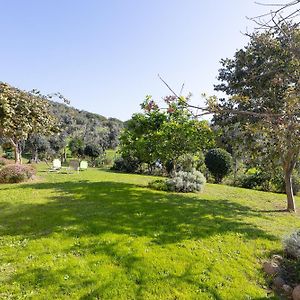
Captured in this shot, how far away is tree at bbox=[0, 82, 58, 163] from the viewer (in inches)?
727

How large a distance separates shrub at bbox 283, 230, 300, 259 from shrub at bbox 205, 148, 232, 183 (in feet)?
54.3

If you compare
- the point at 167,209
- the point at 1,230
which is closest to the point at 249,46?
the point at 167,209

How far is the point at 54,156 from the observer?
51094 millimetres

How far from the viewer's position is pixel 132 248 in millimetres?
7641

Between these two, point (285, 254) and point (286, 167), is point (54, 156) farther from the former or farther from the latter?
point (285, 254)

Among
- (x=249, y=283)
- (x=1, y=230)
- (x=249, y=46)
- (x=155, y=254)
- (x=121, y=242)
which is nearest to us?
(x=249, y=283)

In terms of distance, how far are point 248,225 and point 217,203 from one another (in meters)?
3.51

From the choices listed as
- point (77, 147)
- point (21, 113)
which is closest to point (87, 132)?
point (77, 147)

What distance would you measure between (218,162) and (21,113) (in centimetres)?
1610

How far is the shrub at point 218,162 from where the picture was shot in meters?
25.0

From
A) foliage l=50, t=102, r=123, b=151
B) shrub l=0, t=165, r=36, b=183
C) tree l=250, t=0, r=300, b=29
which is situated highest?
foliage l=50, t=102, r=123, b=151

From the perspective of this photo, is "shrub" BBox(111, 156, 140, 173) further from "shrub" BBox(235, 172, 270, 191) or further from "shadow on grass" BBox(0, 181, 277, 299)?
"shadow on grass" BBox(0, 181, 277, 299)

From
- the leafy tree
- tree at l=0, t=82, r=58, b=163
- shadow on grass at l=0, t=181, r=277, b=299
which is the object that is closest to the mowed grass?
shadow on grass at l=0, t=181, r=277, b=299

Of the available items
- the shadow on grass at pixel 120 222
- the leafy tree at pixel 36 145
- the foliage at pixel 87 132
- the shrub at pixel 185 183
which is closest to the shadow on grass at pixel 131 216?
the shadow on grass at pixel 120 222
